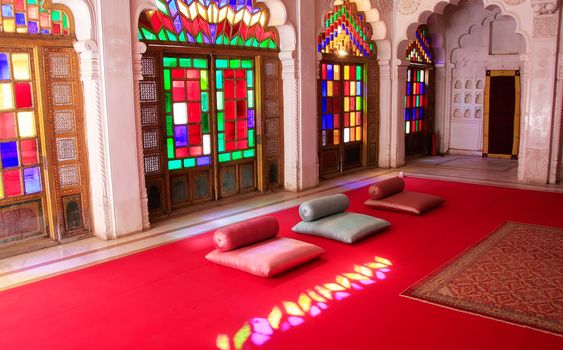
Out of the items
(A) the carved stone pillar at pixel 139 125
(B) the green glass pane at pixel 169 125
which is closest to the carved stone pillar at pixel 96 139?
(A) the carved stone pillar at pixel 139 125

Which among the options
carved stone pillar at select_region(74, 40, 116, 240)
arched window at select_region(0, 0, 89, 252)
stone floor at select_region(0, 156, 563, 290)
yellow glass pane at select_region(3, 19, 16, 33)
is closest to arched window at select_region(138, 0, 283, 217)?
stone floor at select_region(0, 156, 563, 290)

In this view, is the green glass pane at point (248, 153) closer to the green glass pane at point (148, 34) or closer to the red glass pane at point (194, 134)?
the red glass pane at point (194, 134)

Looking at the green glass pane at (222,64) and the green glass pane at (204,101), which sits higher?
the green glass pane at (222,64)

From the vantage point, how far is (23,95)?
5742mm

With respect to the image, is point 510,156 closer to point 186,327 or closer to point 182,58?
point 182,58

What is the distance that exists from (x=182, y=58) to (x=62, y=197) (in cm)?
247

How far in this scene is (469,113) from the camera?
12805 mm

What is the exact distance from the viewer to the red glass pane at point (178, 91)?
23.6 ft

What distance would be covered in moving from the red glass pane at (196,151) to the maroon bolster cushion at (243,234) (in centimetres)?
247

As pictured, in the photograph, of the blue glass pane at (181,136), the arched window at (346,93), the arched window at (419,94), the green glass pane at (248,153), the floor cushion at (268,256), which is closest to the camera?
the floor cushion at (268,256)

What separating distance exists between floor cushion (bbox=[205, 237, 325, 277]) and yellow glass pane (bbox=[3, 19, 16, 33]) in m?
3.14

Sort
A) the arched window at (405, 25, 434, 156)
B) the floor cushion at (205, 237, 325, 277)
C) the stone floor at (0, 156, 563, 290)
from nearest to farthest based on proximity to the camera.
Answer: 1. the floor cushion at (205, 237, 325, 277)
2. the stone floor at (0, 156, 563, 290)
3. the arched window at (405, 25, 434, 156)

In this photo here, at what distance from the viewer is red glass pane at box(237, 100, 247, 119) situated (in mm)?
8156

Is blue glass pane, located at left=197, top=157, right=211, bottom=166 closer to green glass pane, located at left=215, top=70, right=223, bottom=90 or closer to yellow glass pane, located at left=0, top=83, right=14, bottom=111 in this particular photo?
green glass pane, located at left=215, top=70, right=223, bottom=90
